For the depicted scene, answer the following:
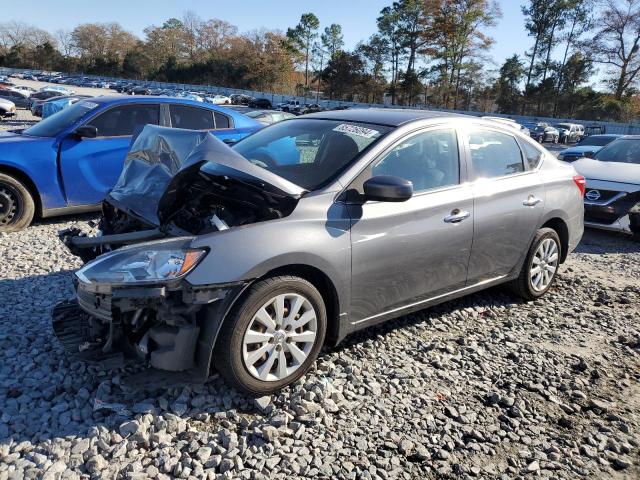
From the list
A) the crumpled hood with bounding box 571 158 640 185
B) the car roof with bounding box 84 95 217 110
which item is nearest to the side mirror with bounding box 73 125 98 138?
the car roof with bounding box 84 95 217 110

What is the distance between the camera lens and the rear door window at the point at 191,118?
693 centimetres

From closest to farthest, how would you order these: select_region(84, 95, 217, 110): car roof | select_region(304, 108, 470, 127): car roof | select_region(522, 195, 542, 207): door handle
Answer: select_region(304, 108, 470, 127): car roof, select_region(522, 195, 542, 207): door handle, select_region(84, 95, 217, 110): car roof

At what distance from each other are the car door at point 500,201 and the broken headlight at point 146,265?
89.9 inches

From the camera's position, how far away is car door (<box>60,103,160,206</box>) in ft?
20.3

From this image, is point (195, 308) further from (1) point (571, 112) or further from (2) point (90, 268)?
(1) point (571, 112)

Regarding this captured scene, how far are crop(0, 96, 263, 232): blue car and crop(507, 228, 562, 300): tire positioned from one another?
3442 mm

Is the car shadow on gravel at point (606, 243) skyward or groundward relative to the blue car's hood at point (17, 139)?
groundward

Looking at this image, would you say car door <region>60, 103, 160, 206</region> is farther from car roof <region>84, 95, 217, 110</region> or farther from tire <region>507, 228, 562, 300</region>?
tire <region>507, 228, 562, 300</region>

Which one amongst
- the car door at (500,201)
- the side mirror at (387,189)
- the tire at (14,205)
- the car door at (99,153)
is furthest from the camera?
the car door at (99,153)

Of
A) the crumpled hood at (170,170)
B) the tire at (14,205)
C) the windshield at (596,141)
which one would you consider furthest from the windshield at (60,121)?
the windshield at (596,141)

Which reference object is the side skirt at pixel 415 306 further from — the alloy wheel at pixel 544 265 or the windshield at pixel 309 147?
the windshield at pixel 309 147

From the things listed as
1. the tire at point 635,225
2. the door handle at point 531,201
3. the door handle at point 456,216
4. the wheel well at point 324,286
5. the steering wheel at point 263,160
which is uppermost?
the steering wheel at point 263,160

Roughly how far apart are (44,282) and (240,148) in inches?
86.4

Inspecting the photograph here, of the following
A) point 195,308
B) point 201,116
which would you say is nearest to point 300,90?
point 201,116
